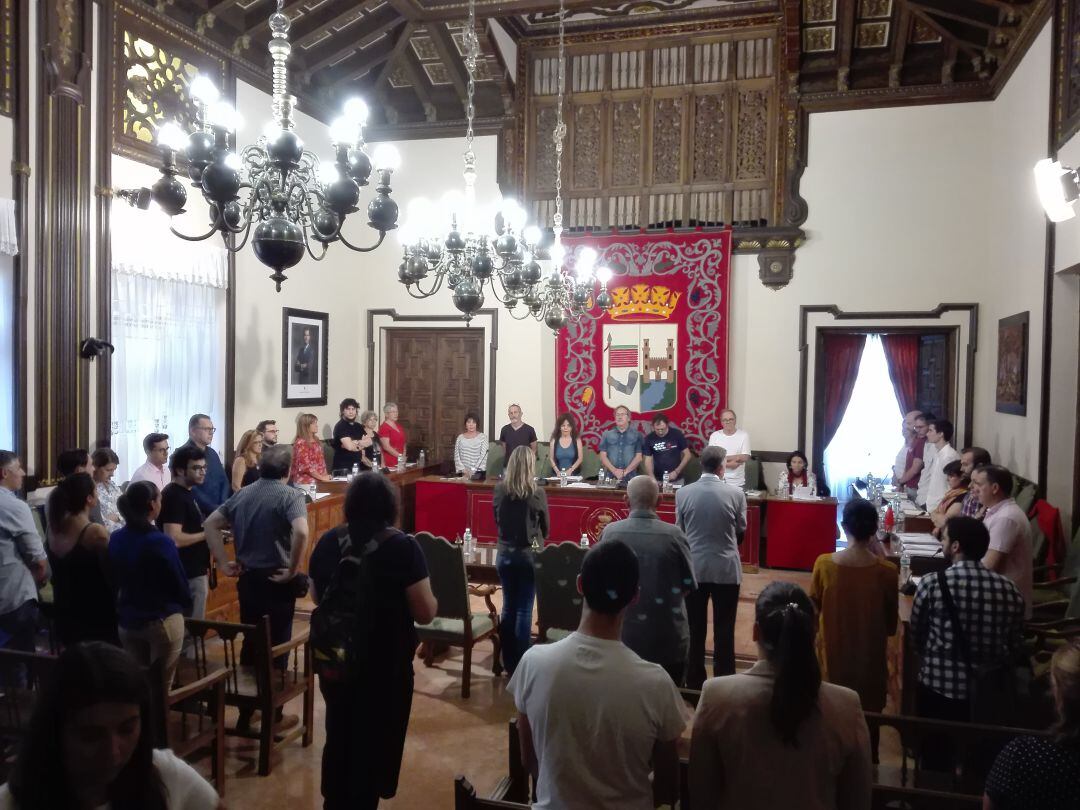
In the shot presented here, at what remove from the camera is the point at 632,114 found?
8828 millimetres

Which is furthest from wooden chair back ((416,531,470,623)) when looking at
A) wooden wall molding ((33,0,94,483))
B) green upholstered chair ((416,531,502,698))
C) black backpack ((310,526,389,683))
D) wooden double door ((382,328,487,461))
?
wooden double door ((382,328,487,461))

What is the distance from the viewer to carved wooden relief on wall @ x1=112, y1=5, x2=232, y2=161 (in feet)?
20.1

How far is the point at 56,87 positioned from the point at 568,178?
16.9ft

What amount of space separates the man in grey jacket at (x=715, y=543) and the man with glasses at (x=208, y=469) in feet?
10.1

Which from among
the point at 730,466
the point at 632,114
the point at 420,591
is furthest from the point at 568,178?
the point at 420,591

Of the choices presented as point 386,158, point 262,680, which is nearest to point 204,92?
point 386,158

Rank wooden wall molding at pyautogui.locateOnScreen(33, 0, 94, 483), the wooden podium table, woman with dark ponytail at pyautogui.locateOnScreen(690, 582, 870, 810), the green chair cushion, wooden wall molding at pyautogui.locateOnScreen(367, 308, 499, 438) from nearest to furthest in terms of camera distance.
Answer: woman with dark ponytail at pyautogui.locateOnScreen(690, 582, 870, 810) < the green chair cushion < wooden wall molding at pyautogui.locateOnScreen(33, 0, 94, 483) < the wooden podium table < wooden wall molding at pyautogui.locateOnScreen(367, 308, 499, 438)

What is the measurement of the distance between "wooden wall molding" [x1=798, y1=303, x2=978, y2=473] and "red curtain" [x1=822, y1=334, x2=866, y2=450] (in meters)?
0.20

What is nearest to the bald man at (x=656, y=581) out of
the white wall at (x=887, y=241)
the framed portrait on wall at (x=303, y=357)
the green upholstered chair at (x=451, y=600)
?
the green upholstered chair at (x=451, y=600)

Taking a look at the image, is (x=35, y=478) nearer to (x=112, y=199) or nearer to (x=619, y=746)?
(x=112, y=199)

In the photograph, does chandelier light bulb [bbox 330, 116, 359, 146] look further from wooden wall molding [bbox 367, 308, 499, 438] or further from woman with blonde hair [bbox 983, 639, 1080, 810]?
wooden wall molding [bbox 367, 308, 499, 438]

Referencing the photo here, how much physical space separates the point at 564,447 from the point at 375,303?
10.3ft

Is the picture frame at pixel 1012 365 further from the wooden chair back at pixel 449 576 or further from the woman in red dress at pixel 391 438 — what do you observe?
the woman in red dress at pixel 391 438

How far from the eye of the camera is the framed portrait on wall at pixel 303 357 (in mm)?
8328
